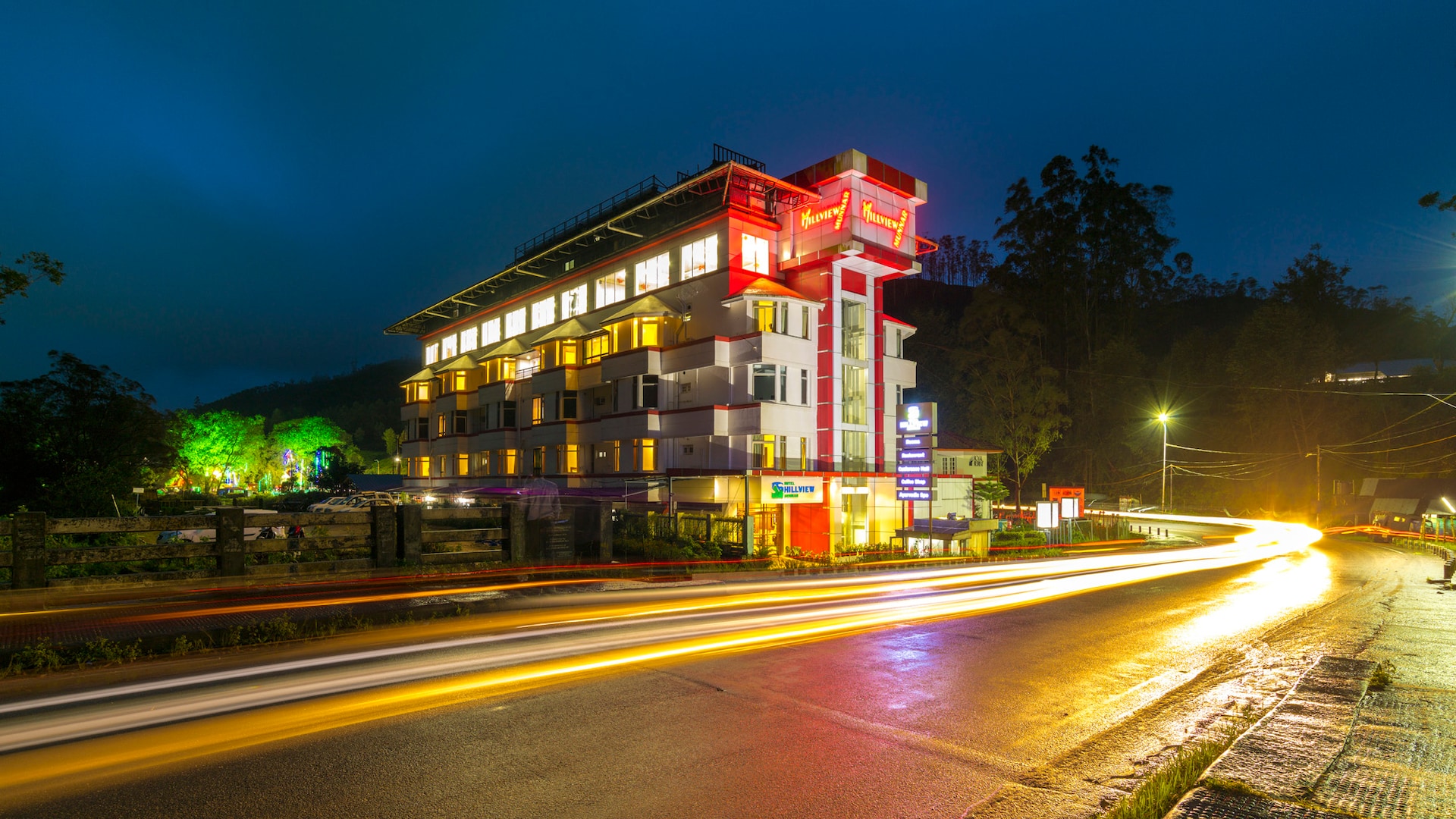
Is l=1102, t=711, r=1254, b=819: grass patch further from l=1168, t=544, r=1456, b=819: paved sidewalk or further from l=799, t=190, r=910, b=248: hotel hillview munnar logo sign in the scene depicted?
l=799, t=190, r=910, b=248: hotel hillview munnar logo sign

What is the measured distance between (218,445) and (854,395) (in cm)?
7858

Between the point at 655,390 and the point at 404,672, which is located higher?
the point at 655,390

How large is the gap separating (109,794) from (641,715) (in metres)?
3.91

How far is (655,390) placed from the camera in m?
41.9

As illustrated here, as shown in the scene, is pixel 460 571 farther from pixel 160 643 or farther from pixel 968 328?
pixel 968 328

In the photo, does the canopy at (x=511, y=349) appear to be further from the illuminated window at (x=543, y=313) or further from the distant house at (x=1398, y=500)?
the distant house at (x=1398, y=500)

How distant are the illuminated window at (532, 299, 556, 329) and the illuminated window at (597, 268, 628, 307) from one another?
21.0 feet

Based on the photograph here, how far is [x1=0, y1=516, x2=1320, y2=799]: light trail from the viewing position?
5.92 meters

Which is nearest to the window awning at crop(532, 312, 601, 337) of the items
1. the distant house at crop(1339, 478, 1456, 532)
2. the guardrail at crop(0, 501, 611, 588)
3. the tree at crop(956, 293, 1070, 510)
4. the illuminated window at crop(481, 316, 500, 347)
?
the illuminated window at crop(481, 316, 500, 347)

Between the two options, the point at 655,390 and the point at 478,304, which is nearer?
the point at 655,390

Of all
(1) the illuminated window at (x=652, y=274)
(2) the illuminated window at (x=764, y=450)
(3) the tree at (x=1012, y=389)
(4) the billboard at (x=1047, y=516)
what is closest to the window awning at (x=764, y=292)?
(1) the illuminated window at (x=652, y=274)

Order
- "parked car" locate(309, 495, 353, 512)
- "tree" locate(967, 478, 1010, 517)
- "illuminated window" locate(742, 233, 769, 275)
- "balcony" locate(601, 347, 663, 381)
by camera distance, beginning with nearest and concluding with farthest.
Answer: "illuminated window" locate(742, 233, 769, 275), "parked car" locate(309, 495, 353, 512), "balcony" locate(601, 347, 663, 381), "tree" locate(967, 478, 1010, 517)

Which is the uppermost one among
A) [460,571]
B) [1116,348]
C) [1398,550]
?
[1116,348]

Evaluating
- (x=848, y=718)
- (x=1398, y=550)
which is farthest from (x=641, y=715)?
(x=1398, y=550)
